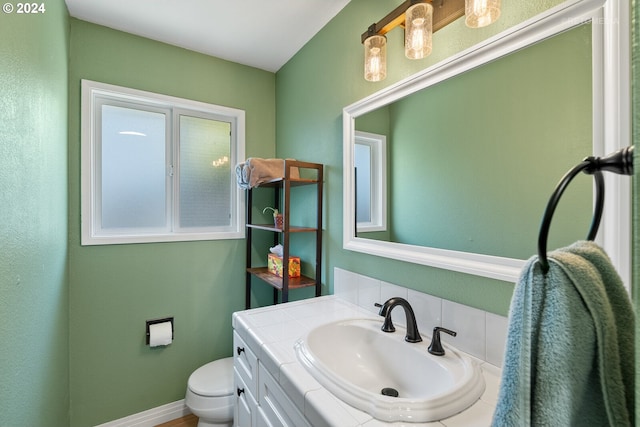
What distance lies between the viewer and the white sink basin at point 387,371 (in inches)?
27.2

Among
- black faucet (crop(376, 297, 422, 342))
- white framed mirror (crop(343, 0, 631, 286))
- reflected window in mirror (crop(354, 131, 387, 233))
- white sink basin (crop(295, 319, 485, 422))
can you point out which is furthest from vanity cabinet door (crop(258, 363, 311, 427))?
reflected window in mirror (crop(354, 131, 387, 233))

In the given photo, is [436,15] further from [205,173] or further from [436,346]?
[205,173]

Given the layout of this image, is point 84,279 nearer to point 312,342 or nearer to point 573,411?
point 312,342

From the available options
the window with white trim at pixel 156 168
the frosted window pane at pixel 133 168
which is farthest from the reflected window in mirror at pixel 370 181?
the frosted window pane at pixel 133 168

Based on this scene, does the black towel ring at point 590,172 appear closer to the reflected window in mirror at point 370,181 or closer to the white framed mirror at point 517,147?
the white framed mirror at point 517,147

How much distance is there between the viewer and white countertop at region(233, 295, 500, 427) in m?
0.68

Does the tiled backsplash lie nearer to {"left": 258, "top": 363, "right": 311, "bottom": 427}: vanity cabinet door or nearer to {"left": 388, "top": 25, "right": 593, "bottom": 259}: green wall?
{"left": 388, "top": 25, "right": 593, "bottom": 259}: green wall

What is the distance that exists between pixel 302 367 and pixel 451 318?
1.80 ft

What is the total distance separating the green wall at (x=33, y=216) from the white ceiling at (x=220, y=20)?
0.27m

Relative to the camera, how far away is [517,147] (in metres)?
0.85

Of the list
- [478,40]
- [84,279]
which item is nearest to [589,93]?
[478,40]

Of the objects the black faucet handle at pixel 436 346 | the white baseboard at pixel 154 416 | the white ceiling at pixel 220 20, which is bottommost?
the white baseboard at pixel 154 416

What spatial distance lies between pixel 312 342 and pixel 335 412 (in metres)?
0.35

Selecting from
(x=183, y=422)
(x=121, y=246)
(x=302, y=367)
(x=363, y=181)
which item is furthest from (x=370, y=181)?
(x=183, y=422)
